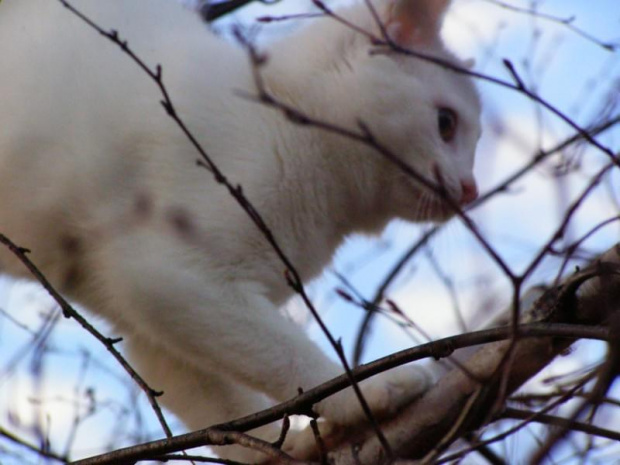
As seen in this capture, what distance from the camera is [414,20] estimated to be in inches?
115

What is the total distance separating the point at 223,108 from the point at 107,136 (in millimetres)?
337

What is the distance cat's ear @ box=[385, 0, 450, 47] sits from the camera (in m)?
2.88

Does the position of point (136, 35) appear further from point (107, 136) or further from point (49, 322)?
point (49, 322)

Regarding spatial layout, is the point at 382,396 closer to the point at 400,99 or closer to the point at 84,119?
the point at 400,99

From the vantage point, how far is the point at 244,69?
9.35 ft

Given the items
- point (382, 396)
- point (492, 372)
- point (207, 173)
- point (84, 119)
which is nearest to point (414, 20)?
point (207, 173)

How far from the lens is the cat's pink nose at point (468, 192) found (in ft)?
9.24

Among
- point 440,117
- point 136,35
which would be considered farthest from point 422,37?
point 136,35

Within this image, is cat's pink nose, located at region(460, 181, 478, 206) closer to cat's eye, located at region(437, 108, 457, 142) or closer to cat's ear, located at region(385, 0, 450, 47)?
cat's eye, located at region(437, 108, 457, 142)

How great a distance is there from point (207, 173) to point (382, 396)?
77cm

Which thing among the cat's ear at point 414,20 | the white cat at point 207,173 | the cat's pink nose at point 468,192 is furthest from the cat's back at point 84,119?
the cat's pink nose at point 468,192

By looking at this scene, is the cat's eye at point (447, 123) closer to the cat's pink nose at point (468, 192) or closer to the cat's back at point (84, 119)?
the cat's pink nose at point (468, 192)

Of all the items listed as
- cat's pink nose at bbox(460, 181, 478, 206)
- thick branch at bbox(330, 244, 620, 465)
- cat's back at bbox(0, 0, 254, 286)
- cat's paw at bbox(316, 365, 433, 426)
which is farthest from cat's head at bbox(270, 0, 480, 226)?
thick branch at bbox(330, 244, 620, 465)

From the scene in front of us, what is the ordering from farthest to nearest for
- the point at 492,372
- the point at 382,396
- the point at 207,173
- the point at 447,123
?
1. the point at 447,123
2. the point at 207,173
3. the point at 382,396
4. the point at 492,372
